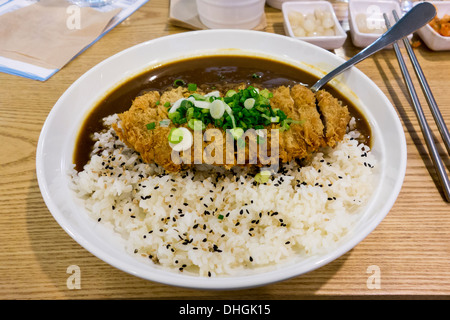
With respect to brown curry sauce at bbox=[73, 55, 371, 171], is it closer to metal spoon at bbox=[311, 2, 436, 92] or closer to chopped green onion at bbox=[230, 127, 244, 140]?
metal spoon at bbox=[311, 2, 436, 92]

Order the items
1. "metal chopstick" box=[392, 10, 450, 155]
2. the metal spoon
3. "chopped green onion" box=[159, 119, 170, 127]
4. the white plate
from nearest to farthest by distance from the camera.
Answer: "chopped green onion" box=[159, 119, 170, 127], "metal chopstick" box=[392, 10, 450, 155], the metal spoon, the white plate

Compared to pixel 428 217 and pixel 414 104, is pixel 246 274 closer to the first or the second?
pixel 428 217

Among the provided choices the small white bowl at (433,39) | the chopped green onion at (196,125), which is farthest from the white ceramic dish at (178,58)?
the small white bowl at (433,39)

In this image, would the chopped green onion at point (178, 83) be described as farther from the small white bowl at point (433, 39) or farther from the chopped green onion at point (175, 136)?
the small white bowl at point (433, 39)

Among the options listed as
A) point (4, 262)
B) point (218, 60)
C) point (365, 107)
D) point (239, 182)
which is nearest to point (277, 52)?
point (218, 60)

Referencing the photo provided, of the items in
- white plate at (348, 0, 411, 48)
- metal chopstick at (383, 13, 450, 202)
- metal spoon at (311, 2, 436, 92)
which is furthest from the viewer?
white plate at (348, 0, 411, 48)

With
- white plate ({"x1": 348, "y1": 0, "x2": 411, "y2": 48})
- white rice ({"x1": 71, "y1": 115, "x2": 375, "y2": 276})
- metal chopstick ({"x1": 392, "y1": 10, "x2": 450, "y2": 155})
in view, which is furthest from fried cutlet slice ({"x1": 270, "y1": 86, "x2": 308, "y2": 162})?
white plate ({"x1": 348, "y1": 0, "x2": 411, "y2": 48})
